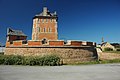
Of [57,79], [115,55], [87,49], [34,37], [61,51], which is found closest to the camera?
[57,79]

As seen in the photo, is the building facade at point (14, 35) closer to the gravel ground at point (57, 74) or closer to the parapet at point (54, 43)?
the parapet at point (54, 43)

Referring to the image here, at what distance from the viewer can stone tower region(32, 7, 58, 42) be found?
34.3m

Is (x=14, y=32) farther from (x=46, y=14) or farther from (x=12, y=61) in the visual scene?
(x=12, y=61)

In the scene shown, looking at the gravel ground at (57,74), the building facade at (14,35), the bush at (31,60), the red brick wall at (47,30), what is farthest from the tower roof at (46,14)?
the gravel ground at (57,74)

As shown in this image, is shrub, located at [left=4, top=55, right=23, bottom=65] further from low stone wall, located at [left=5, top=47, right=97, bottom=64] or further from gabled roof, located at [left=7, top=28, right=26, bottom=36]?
gabled roof, located at [left=7, top=28, right=26, bottom=36]

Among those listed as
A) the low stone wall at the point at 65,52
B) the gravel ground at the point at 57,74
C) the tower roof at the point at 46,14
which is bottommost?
the gravel ground at the point at 57,74

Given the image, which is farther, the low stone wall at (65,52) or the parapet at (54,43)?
the parapet at (54,43)

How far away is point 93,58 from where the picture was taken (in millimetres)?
20469

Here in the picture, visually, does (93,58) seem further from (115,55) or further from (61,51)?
(115,55)

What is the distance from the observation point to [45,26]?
35.1 meters

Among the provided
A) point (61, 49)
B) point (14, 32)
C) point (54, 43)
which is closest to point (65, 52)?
point (61, 49)

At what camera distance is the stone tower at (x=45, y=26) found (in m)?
34.3

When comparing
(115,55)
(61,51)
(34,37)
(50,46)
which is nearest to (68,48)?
(61,51)

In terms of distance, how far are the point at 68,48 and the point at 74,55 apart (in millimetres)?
1099
